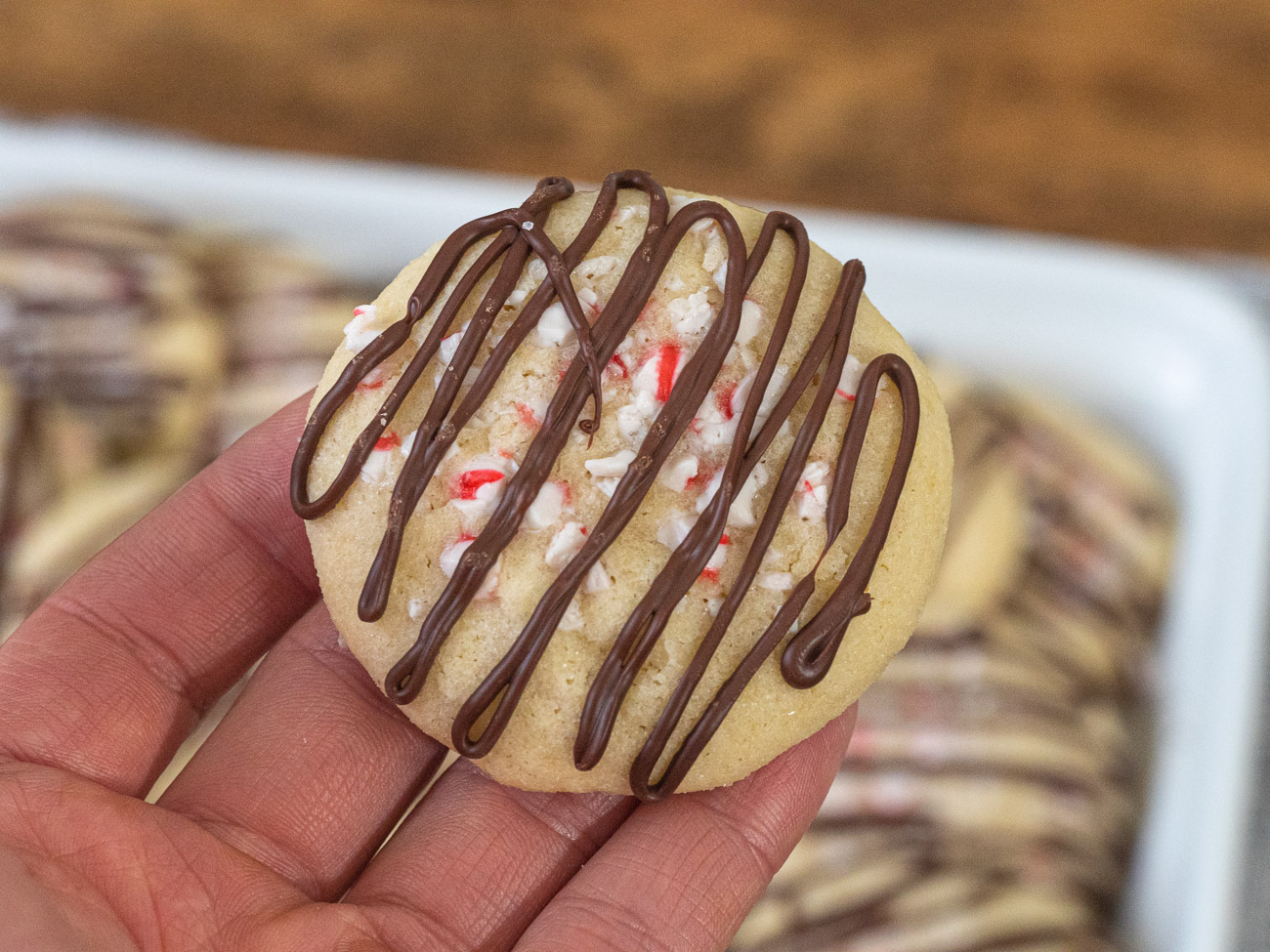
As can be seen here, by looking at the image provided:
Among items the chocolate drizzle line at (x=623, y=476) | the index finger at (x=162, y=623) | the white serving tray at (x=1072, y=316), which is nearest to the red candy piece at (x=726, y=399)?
the chocolate drizzle line at (x=623, y=476)

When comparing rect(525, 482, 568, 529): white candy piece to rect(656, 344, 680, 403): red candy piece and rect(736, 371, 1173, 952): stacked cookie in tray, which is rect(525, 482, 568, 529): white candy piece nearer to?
rect(656, 344, 680, 403): red candy piece

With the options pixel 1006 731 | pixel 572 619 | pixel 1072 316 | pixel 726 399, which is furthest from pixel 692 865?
pixel 1072 316

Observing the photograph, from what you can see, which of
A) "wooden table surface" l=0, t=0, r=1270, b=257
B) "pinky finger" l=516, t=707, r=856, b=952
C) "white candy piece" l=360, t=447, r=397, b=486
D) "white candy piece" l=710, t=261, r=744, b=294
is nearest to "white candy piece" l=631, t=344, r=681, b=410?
"white candy piece" l=710, t=261, r=744, b=294

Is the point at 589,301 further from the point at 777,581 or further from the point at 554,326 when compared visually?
the point at 777,581

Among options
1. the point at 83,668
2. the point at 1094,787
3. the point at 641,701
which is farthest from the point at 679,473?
the point at 1094,787

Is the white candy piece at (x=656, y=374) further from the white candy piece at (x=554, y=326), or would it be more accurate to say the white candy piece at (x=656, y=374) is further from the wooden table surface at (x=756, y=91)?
the wooden table surface at (x=756, y=91)
